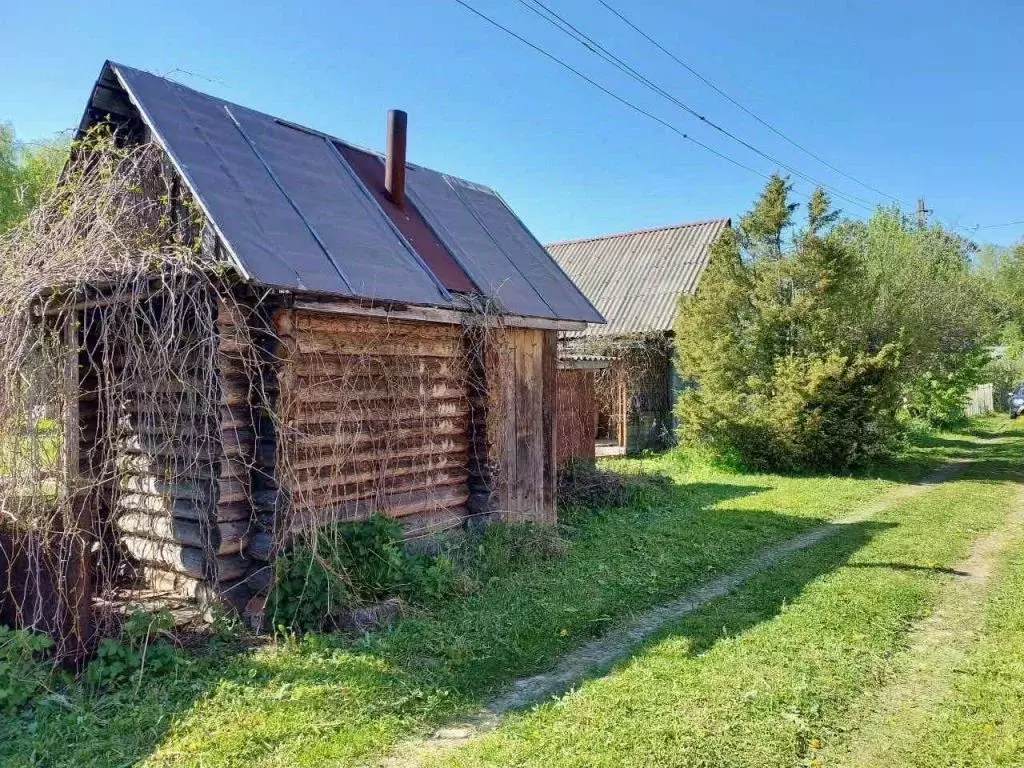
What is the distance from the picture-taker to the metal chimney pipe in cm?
835

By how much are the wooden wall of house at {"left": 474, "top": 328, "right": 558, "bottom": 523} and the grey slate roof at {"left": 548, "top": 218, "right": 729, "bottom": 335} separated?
905 cm

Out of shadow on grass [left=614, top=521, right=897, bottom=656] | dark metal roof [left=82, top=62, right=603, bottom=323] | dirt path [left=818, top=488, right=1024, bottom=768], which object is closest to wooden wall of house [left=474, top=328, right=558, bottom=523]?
dark metal roof [left=82, top=62, right=603, bottom=323]

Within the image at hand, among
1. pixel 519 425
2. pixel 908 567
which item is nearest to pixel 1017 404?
pixel 908 567

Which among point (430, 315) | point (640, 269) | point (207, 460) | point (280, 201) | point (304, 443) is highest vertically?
point (640, 269)

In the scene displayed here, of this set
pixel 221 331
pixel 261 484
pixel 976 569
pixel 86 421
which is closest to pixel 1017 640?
pixel 976 569

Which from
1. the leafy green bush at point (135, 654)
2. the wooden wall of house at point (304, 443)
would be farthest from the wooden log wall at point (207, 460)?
the leafy green bush at point (135, 654)

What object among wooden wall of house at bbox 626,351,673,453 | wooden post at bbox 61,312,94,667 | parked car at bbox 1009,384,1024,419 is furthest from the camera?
parked car at bbox 1009,384,1024,419

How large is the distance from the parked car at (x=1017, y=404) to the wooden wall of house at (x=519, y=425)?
2779cm

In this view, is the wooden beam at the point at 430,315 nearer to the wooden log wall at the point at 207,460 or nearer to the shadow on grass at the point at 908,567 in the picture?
the wooden log wall at the point at 207,460

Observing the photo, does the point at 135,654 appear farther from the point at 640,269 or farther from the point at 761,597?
the point at 640,269

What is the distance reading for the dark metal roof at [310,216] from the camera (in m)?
5.99

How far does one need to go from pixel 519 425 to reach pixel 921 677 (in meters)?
5.00

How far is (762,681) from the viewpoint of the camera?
4.70 m

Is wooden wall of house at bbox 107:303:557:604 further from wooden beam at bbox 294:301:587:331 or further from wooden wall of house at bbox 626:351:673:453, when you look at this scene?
wooden wall of house at bbox 626:351:673:453
